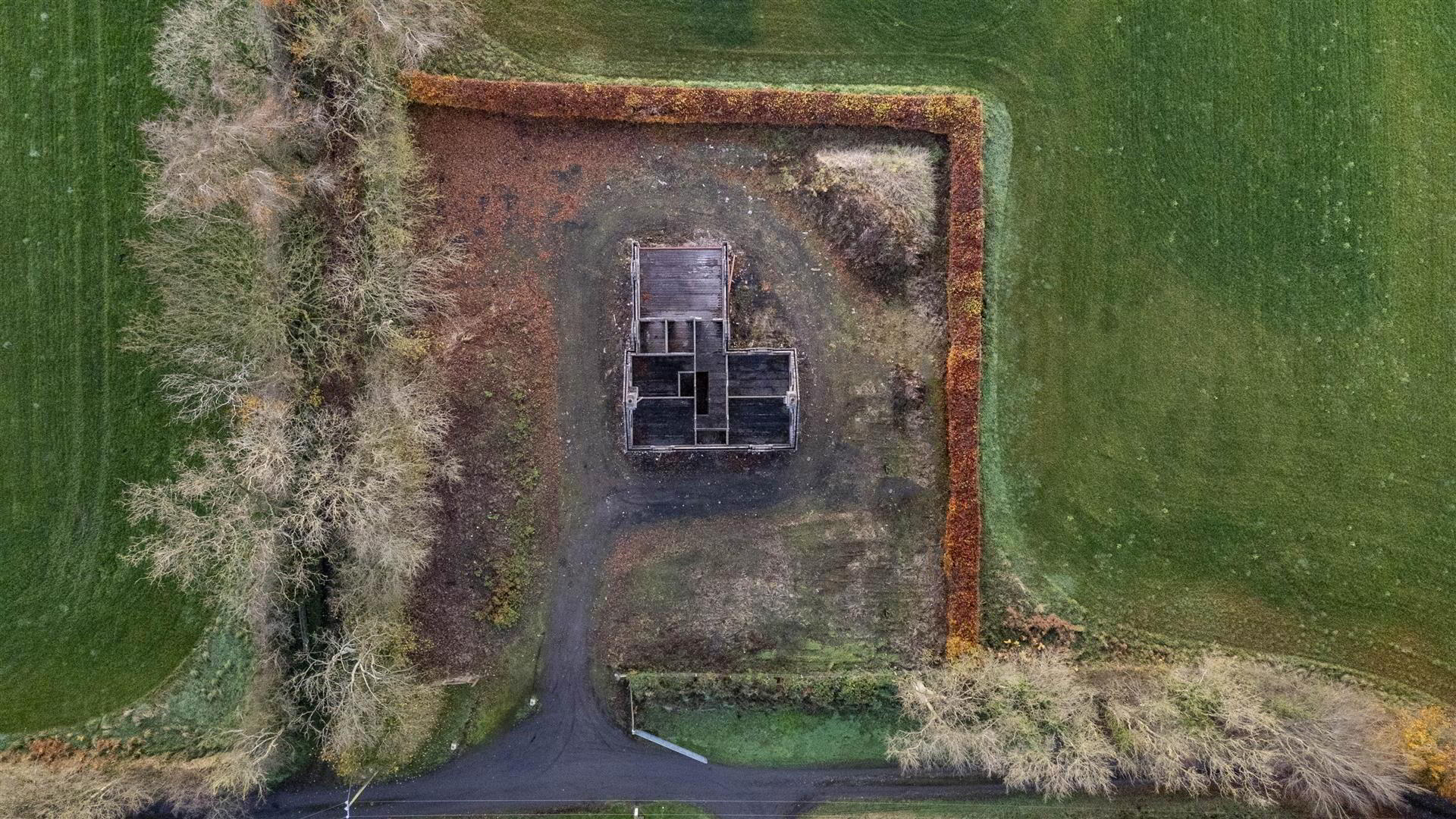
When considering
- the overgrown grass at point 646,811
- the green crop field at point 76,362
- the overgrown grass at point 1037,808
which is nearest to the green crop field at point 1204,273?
the overgrown grass at point 1037,808

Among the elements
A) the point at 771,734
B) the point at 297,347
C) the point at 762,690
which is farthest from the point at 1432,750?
the point at 297,347

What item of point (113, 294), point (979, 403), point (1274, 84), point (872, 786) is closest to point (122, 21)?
point (113, 294)

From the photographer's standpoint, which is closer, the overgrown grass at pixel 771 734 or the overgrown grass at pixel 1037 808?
the overgrown grass at pixel 1037 808

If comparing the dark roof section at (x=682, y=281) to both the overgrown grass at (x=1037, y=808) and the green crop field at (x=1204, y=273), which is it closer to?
the green crop field at (x=1204, y=273)

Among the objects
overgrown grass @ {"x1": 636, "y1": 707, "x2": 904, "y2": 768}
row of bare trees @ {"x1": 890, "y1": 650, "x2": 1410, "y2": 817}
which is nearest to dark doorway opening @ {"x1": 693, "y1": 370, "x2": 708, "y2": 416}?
overgrown grass @ {"x1": 636, "y1": 707, "x2": 904, "y2": 768}

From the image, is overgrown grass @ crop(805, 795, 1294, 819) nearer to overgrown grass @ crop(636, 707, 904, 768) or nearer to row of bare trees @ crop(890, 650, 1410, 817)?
row of bare trees @ crop(890, 650, 1410, 817)

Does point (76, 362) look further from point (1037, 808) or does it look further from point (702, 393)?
point (1037, 808)

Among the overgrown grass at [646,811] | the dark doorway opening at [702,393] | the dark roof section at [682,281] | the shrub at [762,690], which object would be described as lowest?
the overgrown grass at [646,811]

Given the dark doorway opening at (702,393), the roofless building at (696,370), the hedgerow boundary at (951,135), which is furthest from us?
the hedgerow boundary at (951,135)
